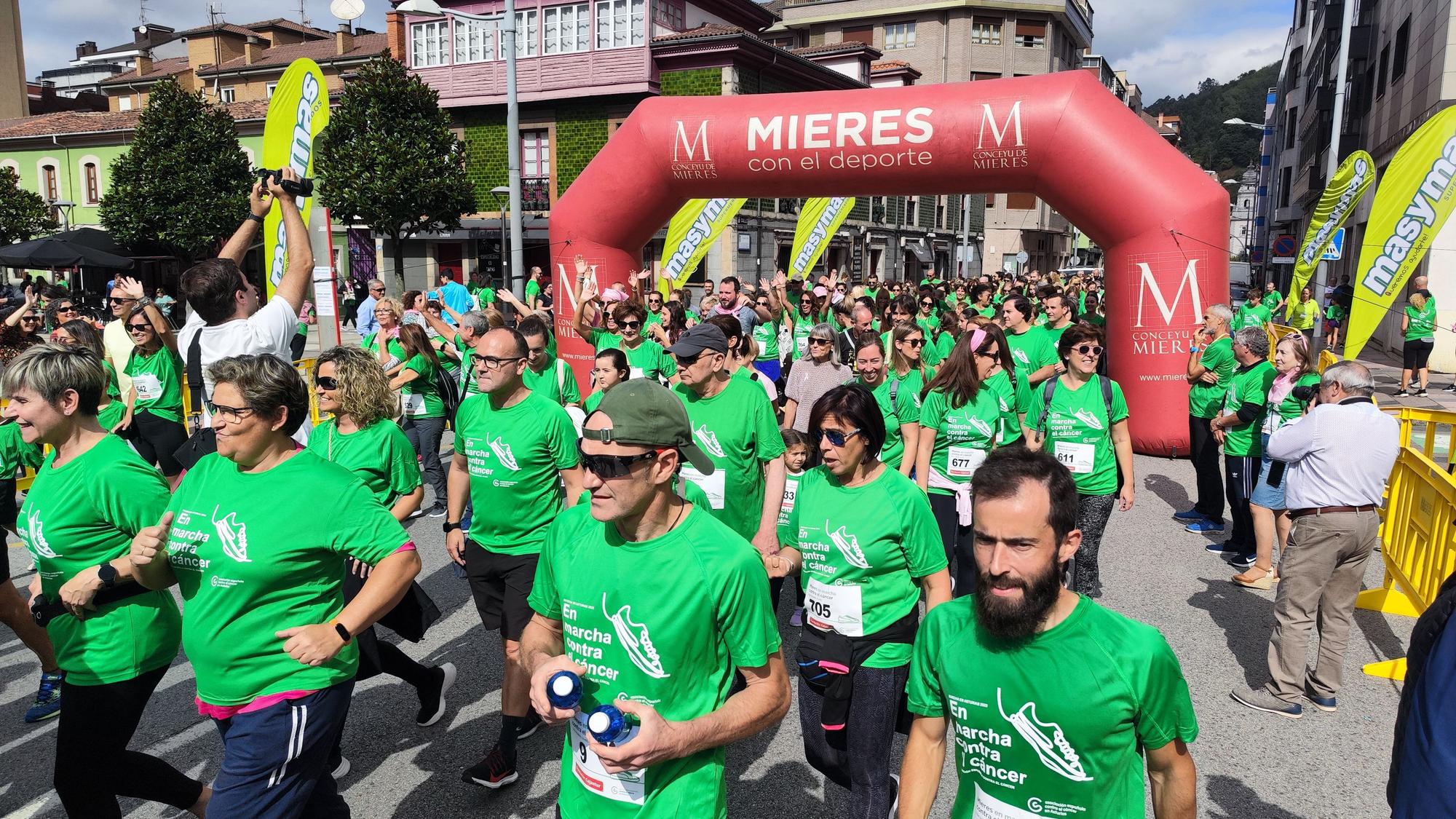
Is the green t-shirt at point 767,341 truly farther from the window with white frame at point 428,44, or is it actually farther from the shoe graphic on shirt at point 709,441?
the window with white frame at point 428,44

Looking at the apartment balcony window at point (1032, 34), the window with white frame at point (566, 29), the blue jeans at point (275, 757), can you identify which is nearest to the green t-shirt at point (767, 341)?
the blue jeans at point (275, 757)

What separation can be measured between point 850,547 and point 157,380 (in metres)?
5.99

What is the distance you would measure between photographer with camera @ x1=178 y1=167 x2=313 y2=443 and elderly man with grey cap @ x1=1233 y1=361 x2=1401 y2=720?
4859 mm

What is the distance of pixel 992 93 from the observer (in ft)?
33.7

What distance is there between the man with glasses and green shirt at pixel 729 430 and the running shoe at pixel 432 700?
1.55 meters

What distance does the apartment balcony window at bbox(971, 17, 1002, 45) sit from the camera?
5228 centimetres

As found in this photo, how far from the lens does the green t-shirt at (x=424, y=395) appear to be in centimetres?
771

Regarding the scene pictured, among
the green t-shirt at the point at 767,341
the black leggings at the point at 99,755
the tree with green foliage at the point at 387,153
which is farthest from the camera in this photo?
the tree with green foliage at the point at 387,153

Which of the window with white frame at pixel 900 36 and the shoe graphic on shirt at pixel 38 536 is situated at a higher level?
the window with white frame at pixel 900 36

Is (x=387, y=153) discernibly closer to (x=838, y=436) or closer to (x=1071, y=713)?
(x=838, y=436)

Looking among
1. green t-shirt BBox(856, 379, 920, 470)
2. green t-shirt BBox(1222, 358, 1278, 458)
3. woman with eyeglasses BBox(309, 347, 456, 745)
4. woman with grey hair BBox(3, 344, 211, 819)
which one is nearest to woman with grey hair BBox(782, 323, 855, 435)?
green t-shirt BBox(856, 379, 920, 470)

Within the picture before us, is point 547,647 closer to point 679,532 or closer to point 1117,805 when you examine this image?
point 679,532

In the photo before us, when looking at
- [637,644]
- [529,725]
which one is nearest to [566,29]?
[529,725]

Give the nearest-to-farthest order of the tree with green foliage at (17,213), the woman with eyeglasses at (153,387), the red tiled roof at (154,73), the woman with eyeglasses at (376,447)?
the woman with eyeglasses at (376,447) < the woman with eyeglasses at (153,387) < the tree with green foliage at (17,213) < the red tiled roof at (154,73)
